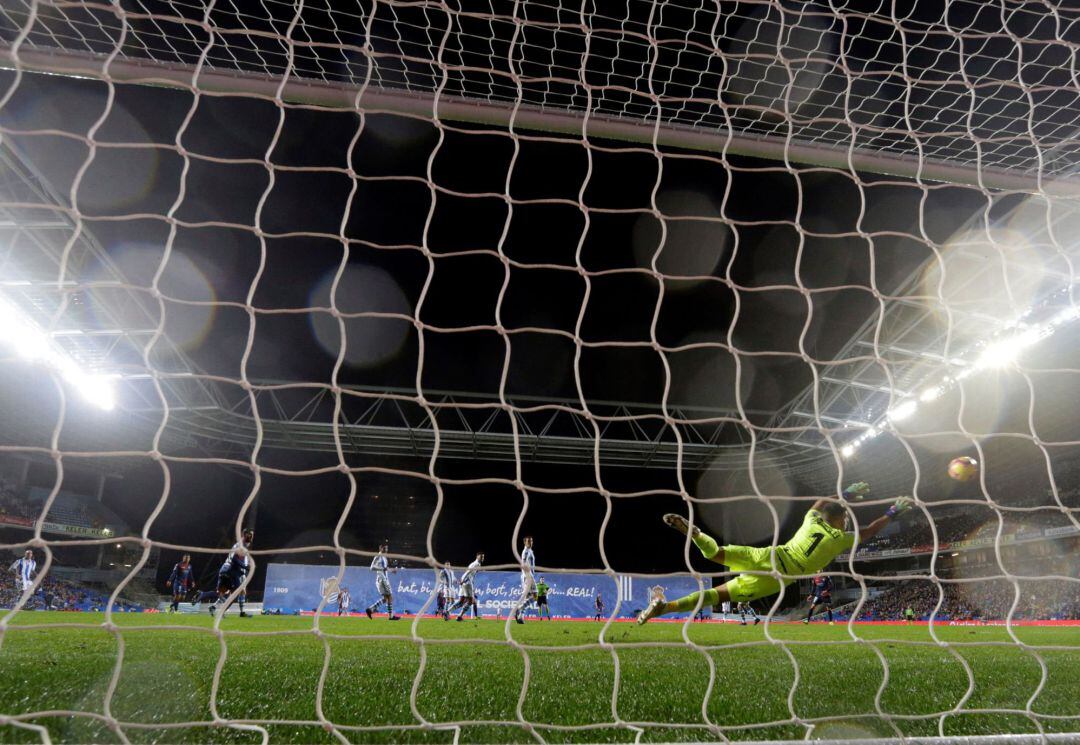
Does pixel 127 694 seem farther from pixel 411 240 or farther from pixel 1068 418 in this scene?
pixel 1068 418

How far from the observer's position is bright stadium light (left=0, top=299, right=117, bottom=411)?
10.9 meters

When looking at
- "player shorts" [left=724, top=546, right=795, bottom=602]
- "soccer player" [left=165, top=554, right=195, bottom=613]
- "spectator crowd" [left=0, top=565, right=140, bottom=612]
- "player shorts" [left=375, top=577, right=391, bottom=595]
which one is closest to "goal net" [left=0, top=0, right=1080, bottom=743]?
"player shorts" [left=724, top=546, right=795, bottom=602]

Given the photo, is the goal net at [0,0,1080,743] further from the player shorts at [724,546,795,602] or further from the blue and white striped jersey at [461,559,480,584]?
the blue and white striped jersey at [461,559,480,584]

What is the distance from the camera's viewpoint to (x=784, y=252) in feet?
30.2

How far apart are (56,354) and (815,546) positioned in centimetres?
1437

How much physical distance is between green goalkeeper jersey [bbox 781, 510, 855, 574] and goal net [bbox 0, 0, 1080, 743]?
0.10ft

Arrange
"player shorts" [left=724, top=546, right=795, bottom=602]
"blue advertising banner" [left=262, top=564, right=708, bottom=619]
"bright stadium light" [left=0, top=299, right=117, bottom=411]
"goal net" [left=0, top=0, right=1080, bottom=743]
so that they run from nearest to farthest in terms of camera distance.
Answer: "goal net" [left=0, top=0, right=1080, bottom=743]
"player shorts" [left=724, top=546, right=795, bottom=602]
"bright stadium light" [left=0, top=299, right=117, bottom=411]
"blue advertising banner" [left=262, top=564, right=708, bottom=619]

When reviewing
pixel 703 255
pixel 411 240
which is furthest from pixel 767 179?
pixel 411 240

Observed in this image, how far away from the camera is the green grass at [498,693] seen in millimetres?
1899

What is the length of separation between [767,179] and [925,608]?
16.2 meters

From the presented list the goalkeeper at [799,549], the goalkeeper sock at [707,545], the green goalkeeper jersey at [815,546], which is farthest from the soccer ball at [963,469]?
the goalkeeper sock at [707,545]

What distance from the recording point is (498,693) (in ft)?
8.80

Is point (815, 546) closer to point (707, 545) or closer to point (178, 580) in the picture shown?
point (707, 545)

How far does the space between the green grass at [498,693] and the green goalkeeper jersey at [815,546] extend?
1.91ft
